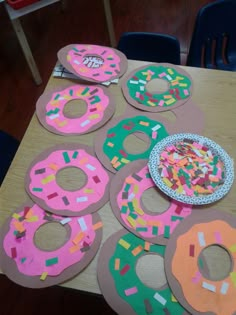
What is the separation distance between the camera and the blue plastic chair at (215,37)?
138 cm

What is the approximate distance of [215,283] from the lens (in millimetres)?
768

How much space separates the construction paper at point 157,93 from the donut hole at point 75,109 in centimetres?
16

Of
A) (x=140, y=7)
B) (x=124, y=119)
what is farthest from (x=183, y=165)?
(x=140, y=7)

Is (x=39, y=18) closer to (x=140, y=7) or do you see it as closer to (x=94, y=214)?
(x=140, y=7)

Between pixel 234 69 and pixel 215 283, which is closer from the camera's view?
pixel 215 283

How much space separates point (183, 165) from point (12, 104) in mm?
1517

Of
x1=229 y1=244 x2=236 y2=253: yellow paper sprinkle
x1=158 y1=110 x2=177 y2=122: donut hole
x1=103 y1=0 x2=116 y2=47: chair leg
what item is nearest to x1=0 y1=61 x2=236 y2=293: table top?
x1=158 y1=110 x2=177 y2=122: donut hole

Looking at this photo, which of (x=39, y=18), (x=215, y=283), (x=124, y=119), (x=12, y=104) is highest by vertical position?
(x=124, y=119)

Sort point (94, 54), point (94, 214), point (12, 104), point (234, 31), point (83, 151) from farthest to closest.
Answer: point (12, 104) → point (234, 31) → point (94, 54) → point (83, 151) → point (94, 214)

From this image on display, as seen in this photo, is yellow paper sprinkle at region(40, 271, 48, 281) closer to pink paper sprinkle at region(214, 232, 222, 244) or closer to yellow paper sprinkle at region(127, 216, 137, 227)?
yellow paper sprinkle at region(127, 216, 137, 227)

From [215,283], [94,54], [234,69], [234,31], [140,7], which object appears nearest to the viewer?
[215,283]

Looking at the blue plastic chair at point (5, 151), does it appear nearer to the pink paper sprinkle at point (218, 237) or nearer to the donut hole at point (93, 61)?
the donut hole at point (93, 61)

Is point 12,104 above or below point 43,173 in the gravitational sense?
below

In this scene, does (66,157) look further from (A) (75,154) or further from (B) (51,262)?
(B) (51,262)
